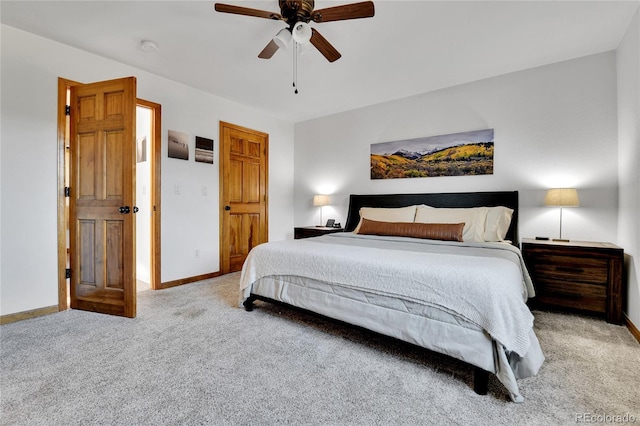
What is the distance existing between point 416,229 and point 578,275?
56.9 inches

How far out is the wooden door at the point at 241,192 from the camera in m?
4.09

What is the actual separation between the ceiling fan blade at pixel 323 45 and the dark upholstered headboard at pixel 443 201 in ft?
7.05

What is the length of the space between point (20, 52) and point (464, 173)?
4.72m

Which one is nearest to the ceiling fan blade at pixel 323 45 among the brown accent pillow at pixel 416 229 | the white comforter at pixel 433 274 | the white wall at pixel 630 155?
the white comforter at pixel 433 274

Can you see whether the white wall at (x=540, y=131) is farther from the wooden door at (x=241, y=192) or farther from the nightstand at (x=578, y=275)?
the wooden door at (x=241, y=192)

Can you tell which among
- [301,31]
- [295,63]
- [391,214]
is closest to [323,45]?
[301,31]

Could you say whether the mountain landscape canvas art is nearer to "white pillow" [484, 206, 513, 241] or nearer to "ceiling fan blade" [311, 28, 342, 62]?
"white pillow" [484, 206, 513, 241]

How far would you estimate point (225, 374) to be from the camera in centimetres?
165

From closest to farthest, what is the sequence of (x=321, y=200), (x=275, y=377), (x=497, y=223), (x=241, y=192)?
1. (x=275, y=377)
2. (x=497, y=223)
3. (x=241, y=192)
4. (x=321, y=200)

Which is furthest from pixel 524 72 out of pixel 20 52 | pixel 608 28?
pixel 20 52

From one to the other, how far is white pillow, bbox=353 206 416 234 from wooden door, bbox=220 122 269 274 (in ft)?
6.04

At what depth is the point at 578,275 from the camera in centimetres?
251

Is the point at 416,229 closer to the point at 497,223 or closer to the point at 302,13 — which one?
the point at 497,223

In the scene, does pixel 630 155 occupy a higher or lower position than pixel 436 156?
lower
